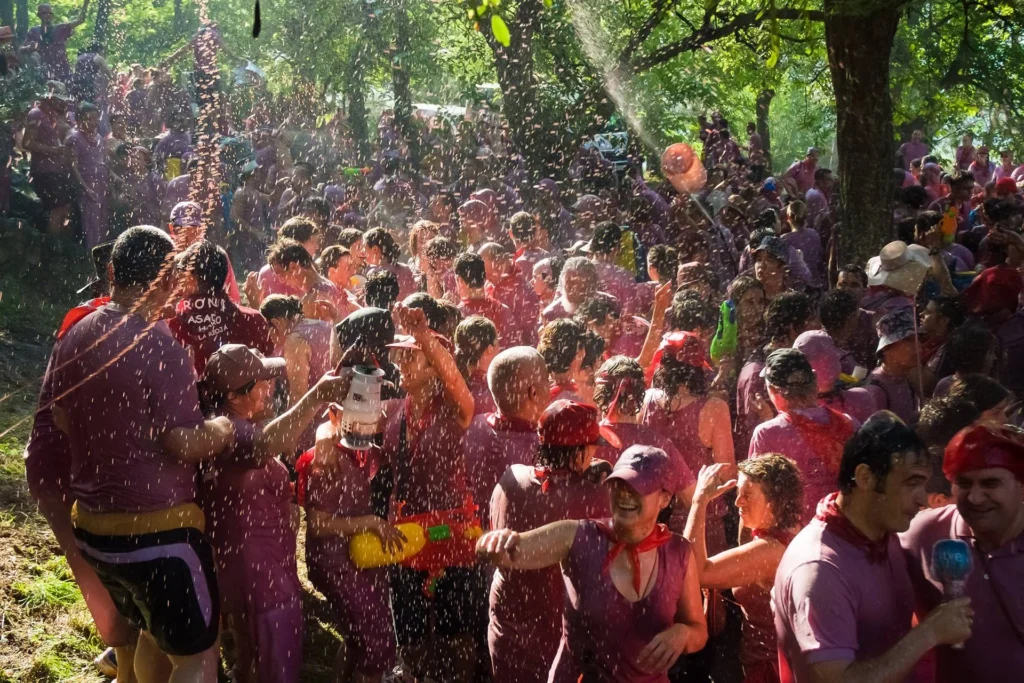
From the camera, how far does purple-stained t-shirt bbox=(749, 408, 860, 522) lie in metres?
3.91

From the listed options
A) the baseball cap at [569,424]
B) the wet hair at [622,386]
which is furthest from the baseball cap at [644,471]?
the wet hair at [622,386]

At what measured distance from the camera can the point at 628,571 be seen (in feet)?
9.92

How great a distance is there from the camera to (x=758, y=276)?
6.18 metres

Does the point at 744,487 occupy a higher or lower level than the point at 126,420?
lower

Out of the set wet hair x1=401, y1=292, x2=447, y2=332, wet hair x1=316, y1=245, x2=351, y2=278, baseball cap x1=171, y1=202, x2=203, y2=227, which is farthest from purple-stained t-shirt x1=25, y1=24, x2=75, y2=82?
wet hair x1=401, y1=292, x2=447, y2=332

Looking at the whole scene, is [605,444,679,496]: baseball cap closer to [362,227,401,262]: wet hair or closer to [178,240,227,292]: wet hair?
[178,240,227,292]: wet hair

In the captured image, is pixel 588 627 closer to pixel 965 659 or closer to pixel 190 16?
pixel 965 659

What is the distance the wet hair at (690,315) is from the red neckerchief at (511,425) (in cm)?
155

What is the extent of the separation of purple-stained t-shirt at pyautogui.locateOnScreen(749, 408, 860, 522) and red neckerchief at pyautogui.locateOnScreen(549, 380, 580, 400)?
981mm

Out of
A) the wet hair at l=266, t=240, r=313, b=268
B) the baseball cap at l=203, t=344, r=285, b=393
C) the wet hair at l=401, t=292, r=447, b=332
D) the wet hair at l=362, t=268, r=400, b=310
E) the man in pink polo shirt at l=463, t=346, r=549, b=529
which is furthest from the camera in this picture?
the wet hair at l=266, t=240, r=313, b=268

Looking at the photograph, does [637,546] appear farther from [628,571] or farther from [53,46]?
[53,46]

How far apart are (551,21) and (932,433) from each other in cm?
1146

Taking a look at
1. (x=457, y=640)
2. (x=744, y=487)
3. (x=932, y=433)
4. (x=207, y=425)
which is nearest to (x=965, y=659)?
(x=744, y=487)

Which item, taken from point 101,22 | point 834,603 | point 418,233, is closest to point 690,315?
point 834,603
